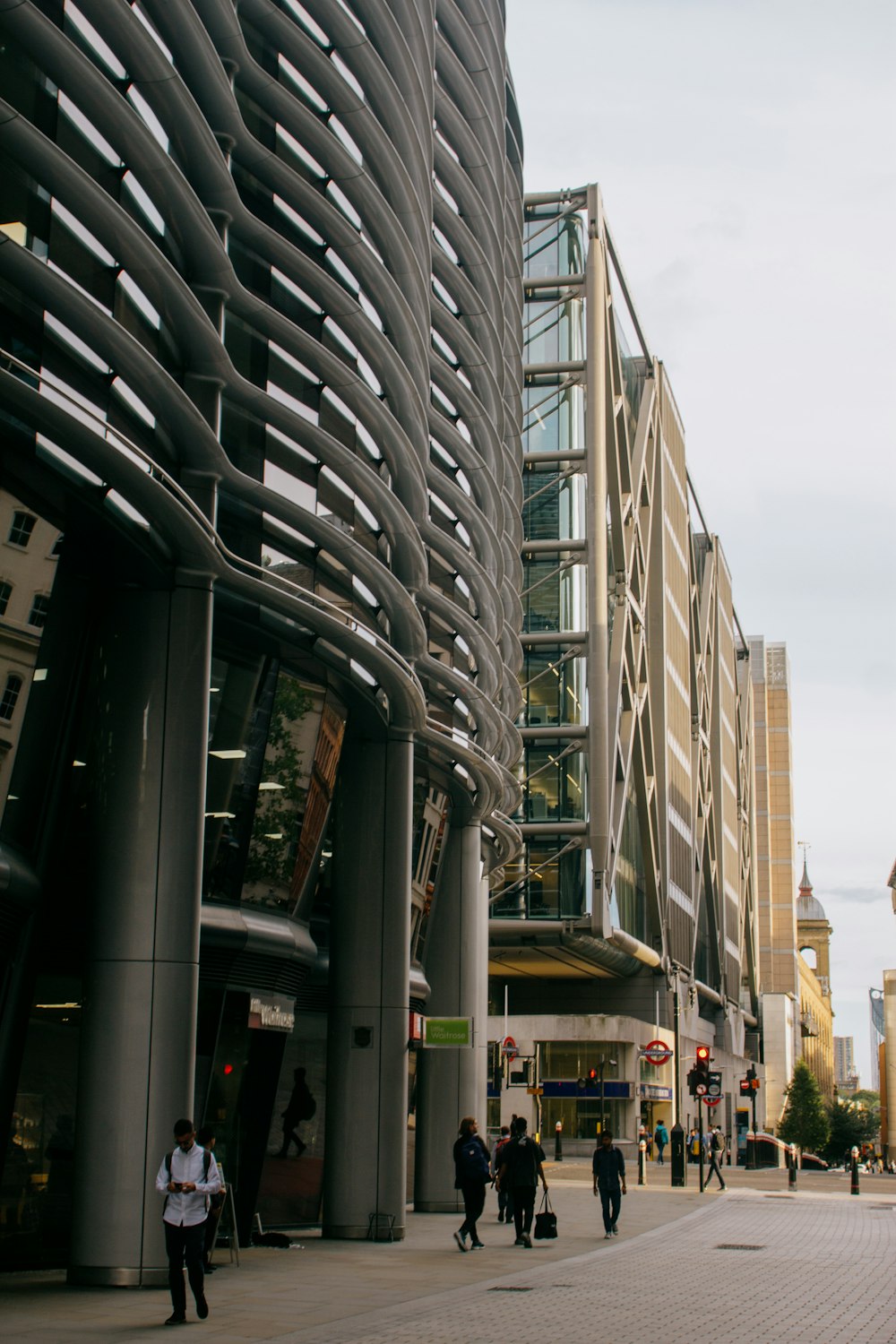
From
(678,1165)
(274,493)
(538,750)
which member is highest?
(538,750)

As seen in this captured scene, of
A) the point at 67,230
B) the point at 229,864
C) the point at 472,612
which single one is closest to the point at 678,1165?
the point at 472,612

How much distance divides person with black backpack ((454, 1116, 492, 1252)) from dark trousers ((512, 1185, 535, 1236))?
0.69 metres

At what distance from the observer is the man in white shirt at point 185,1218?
1352 centimetres

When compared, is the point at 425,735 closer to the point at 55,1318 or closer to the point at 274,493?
the point at 274,493

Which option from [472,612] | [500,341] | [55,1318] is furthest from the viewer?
[500,341]

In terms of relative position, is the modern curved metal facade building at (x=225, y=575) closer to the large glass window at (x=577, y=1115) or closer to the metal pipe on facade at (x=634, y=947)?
the metal pipe on facade at (x=634, y=947)

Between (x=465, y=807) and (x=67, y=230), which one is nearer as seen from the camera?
(x=67, y=230)

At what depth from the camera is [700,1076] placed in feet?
136

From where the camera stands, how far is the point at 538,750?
66375mm

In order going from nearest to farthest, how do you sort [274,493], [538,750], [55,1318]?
[55,1318], [274,493], [538,750]

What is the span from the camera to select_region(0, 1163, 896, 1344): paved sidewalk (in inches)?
524

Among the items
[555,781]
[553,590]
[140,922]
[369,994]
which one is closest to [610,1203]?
[369,994]

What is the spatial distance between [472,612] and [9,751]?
13.3 metres

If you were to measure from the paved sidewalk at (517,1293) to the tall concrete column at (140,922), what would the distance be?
2.69 ft
